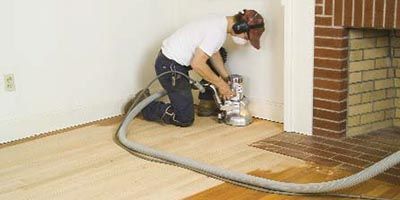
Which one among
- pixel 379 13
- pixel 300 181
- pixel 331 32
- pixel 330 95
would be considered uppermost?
pixel 379 13

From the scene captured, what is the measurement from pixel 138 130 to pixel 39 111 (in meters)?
0.63

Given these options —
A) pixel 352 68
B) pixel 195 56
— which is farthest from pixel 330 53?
pixel 195 56

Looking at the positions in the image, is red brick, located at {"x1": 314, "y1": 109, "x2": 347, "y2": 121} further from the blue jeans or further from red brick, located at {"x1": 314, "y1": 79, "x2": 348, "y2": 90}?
the blue jeans

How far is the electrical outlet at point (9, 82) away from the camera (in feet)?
9.75

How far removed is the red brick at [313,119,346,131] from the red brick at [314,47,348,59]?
0.38 metres

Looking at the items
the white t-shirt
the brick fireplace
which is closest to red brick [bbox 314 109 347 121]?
the brick fireplace

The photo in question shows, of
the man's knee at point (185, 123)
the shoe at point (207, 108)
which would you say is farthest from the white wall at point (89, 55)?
the man's knee at point (185, 123)

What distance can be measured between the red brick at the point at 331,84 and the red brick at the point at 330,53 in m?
0.14

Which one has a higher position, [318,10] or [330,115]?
[318,10]

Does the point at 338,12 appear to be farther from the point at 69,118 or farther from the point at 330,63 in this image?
the point at 69,118

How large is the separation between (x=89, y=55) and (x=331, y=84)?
1575 mm

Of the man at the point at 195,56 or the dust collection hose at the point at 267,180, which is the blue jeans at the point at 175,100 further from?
the dust collection hose at the point at 267,180

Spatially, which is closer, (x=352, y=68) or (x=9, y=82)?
(x=352, y=68)

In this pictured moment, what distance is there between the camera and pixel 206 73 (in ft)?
10.3
